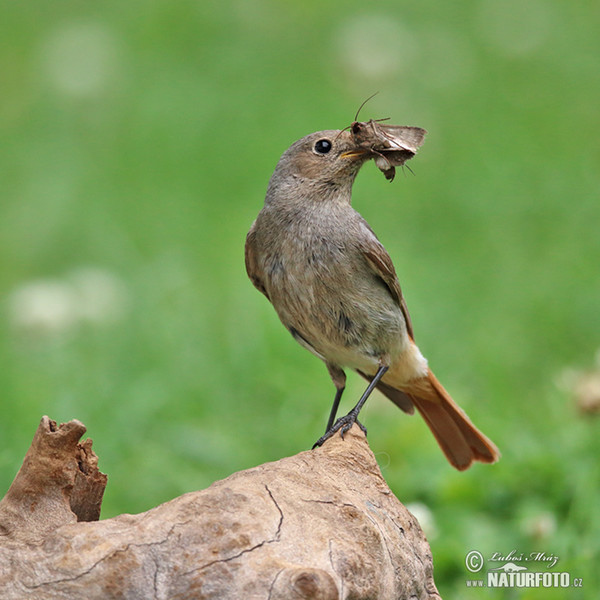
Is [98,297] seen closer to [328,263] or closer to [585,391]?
[328,263]

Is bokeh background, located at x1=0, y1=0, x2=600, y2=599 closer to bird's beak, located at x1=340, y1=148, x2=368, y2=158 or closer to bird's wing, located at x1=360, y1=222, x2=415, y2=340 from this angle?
bird's wing, located at x1=360, y1=222, x2=415, y2=340

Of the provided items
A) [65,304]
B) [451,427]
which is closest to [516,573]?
[451,427]

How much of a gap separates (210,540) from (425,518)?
2265 millimetres

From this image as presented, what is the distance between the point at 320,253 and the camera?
4.50 m

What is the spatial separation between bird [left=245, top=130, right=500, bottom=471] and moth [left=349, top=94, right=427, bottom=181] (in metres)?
0.04

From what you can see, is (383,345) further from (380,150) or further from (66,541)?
(66,541)

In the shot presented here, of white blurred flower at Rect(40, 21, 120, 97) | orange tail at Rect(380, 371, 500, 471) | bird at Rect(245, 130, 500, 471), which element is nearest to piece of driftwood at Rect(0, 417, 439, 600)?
bird at Rect(245, 130, 500, 471)

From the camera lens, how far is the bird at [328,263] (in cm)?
452

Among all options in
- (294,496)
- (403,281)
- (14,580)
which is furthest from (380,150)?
(403,281)

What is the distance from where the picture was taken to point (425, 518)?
16.5 feet

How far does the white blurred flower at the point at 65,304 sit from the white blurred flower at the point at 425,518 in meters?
2.71

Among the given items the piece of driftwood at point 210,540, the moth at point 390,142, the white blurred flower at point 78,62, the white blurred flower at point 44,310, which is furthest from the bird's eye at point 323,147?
the white blurred flower at point 78,62

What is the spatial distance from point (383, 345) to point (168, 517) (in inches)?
76.1

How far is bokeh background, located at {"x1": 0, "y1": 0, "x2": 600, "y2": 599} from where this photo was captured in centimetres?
552
